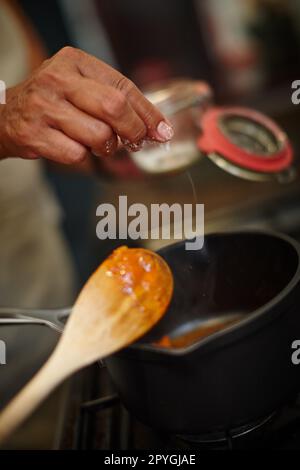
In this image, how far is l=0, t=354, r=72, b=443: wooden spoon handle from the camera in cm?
61

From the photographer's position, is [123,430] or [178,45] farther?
[178,45]

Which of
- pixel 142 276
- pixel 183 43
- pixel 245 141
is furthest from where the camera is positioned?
pixel 183 43

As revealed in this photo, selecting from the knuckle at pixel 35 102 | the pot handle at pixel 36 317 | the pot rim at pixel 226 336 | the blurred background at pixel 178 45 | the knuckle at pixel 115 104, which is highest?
the blurred background at pixel 178 45

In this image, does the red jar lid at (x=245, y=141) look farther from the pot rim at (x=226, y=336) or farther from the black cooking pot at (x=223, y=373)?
the pot rim at (x=226, y=336)

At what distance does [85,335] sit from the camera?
2.22 ft

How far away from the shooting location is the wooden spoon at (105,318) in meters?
0.64

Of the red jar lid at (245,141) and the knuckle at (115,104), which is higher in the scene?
the red jar lid at (245,141)

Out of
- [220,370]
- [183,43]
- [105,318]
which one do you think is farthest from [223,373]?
[183,43]

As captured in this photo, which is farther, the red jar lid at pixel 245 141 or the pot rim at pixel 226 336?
the red jar lid at pixel 245 141

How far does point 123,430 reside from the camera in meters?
0.85

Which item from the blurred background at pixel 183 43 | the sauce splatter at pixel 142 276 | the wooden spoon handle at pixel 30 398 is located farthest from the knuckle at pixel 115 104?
the blurred background at pixel 183 43

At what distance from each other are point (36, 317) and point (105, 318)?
131 mm

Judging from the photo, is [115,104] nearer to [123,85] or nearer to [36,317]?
[123,85]
